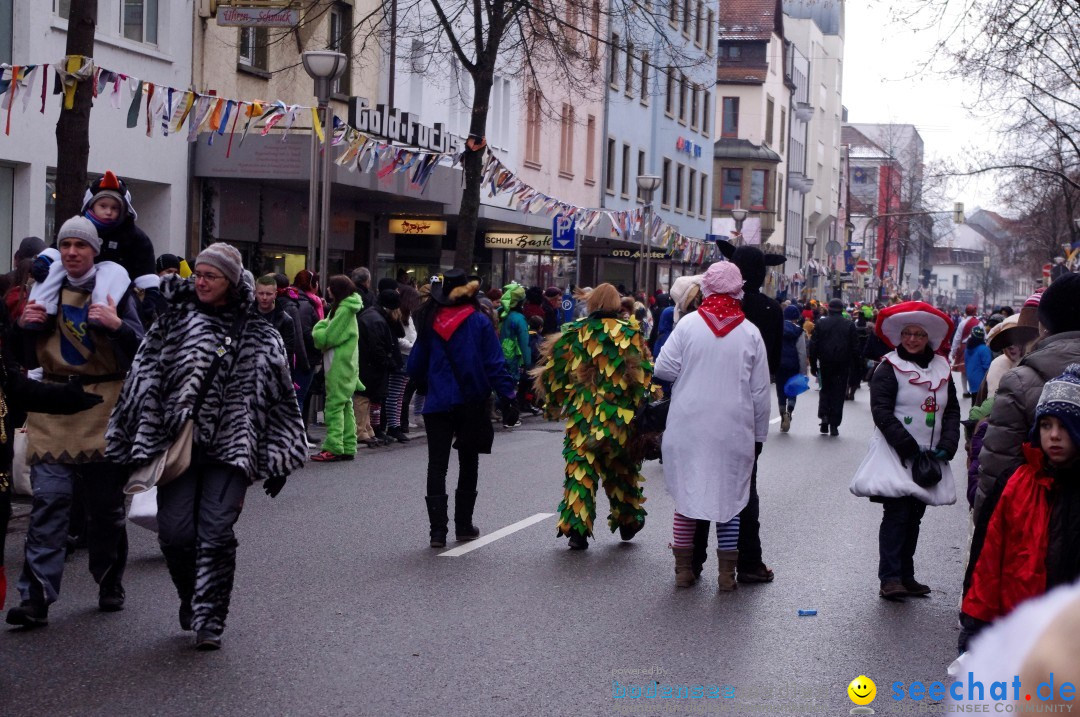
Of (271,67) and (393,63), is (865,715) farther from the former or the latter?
(393,63)

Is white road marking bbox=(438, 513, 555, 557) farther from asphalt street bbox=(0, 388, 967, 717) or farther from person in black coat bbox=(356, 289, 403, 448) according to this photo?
person in black coat bbox=(356, 289, 403, 448)

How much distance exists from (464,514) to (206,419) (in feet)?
11.9

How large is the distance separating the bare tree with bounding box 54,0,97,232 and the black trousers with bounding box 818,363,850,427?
10.9 metres

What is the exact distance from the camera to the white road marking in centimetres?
916

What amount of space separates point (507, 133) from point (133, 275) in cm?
2788

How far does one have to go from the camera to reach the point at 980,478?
5.55m

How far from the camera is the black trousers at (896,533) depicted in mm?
8039

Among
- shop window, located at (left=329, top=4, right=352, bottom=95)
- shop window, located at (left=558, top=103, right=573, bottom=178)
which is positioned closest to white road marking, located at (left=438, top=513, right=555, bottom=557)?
shop window, located at (left=329, top=4, right=352, bottom=95)

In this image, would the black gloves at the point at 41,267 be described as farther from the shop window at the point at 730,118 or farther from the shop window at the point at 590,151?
the shop window at the point at 730,118

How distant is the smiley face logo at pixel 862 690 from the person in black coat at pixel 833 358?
13352 mm

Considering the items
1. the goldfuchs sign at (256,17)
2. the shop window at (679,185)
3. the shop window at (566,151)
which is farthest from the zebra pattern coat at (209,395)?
the shop window at (679,185)

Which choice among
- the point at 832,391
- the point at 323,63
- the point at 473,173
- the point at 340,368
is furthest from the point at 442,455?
the point at 473,173

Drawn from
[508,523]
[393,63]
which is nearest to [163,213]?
[393,63]

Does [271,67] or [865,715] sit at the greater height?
[271,67]
